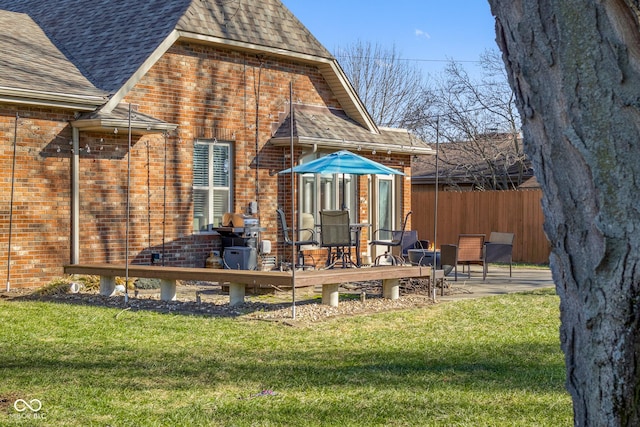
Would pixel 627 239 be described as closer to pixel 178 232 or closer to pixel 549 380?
pixel 549 380

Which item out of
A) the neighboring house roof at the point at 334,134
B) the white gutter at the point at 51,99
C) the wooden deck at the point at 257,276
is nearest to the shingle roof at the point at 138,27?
the white gutter at the point at 51,99

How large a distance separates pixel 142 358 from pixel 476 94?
2590 centimetres

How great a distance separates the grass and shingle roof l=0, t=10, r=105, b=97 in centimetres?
407

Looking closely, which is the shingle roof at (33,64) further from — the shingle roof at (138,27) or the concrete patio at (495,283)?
the concrete patio at (495,283)

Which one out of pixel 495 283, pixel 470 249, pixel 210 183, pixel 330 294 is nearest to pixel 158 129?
pixel 210 183

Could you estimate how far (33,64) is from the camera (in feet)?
47.6

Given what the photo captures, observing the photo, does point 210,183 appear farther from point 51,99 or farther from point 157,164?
point 51,99

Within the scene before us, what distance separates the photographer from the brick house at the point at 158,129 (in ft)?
44.1

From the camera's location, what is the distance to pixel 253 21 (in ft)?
55.7

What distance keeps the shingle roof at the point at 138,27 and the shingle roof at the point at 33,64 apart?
0.78ft

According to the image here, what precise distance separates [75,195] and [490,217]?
44.1ft

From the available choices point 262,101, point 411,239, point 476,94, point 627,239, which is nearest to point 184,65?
point 262,101

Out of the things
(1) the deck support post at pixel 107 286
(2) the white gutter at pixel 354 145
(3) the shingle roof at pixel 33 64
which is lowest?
(1) the deck support post at pixel 107 286

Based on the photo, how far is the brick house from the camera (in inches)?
529
